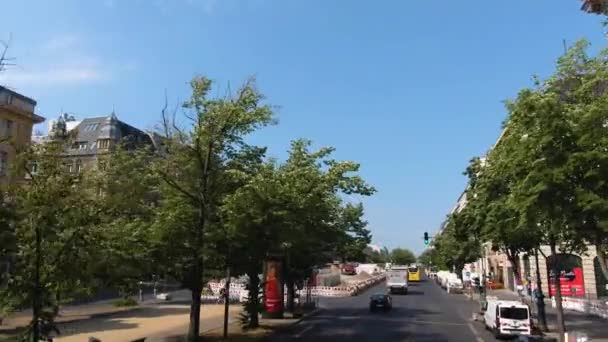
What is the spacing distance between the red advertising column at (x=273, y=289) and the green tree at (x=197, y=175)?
1020cm

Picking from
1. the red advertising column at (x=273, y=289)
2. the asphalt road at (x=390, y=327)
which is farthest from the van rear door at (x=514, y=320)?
the red advertising column at (x=273, y=289)

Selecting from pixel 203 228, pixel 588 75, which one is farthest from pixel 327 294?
pixel 588 75

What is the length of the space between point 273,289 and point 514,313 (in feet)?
43.4

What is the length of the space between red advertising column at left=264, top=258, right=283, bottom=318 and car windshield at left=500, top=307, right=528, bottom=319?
488 inches

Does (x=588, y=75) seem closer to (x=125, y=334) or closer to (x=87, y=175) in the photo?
(x=87, y=175)

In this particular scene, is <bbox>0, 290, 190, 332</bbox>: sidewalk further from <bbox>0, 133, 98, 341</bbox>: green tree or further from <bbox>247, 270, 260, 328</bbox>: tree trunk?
<bbox>0, 133, 98, 341</bbox>: green tree

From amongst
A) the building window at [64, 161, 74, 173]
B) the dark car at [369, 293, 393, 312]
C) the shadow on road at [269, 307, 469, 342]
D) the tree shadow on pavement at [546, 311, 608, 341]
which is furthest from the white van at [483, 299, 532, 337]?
the building window at [64, 161, 74, 173]

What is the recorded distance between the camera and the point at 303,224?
26.4 meters

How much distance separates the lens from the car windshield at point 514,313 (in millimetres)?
27531

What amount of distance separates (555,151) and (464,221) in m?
20.1

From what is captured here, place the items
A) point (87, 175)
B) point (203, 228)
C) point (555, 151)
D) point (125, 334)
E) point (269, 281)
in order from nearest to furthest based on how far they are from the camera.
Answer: point (87, 175)
point (555, 151)
point (203, 228)
point (125, 334)
point (269, 281)

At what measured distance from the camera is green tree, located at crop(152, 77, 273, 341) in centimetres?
2231

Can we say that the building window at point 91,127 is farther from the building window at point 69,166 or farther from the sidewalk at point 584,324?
the building window at point 69,166

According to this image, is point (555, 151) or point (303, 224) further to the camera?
point (303, 224)
